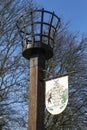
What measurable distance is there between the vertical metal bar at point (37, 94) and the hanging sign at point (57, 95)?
13 centimetres

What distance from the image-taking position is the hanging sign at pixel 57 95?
7203 millimetres

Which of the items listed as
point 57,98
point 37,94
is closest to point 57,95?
point 57,98

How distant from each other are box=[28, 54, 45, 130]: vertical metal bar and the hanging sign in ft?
0.41

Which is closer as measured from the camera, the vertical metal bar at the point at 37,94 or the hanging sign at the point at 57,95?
the hanging sign at the point at 57,95

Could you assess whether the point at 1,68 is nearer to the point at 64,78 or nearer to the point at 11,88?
the point at 11,88

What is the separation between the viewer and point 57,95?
7371mm

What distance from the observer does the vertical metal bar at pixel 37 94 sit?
24.0 feet

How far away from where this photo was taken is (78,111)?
23953mm

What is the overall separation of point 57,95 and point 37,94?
39 centimetres

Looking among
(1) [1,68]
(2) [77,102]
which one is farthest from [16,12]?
(2) [77,102]

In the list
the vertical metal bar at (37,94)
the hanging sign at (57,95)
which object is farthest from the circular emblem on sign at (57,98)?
the vertical metal bar at (37,94)

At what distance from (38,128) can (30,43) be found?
170 cm

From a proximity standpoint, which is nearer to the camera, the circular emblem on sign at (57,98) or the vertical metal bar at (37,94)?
the circular emblem on sign at (57,98)

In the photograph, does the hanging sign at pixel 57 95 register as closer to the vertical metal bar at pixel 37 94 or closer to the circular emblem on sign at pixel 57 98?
the circular emblem on sign at pixel 57 98
